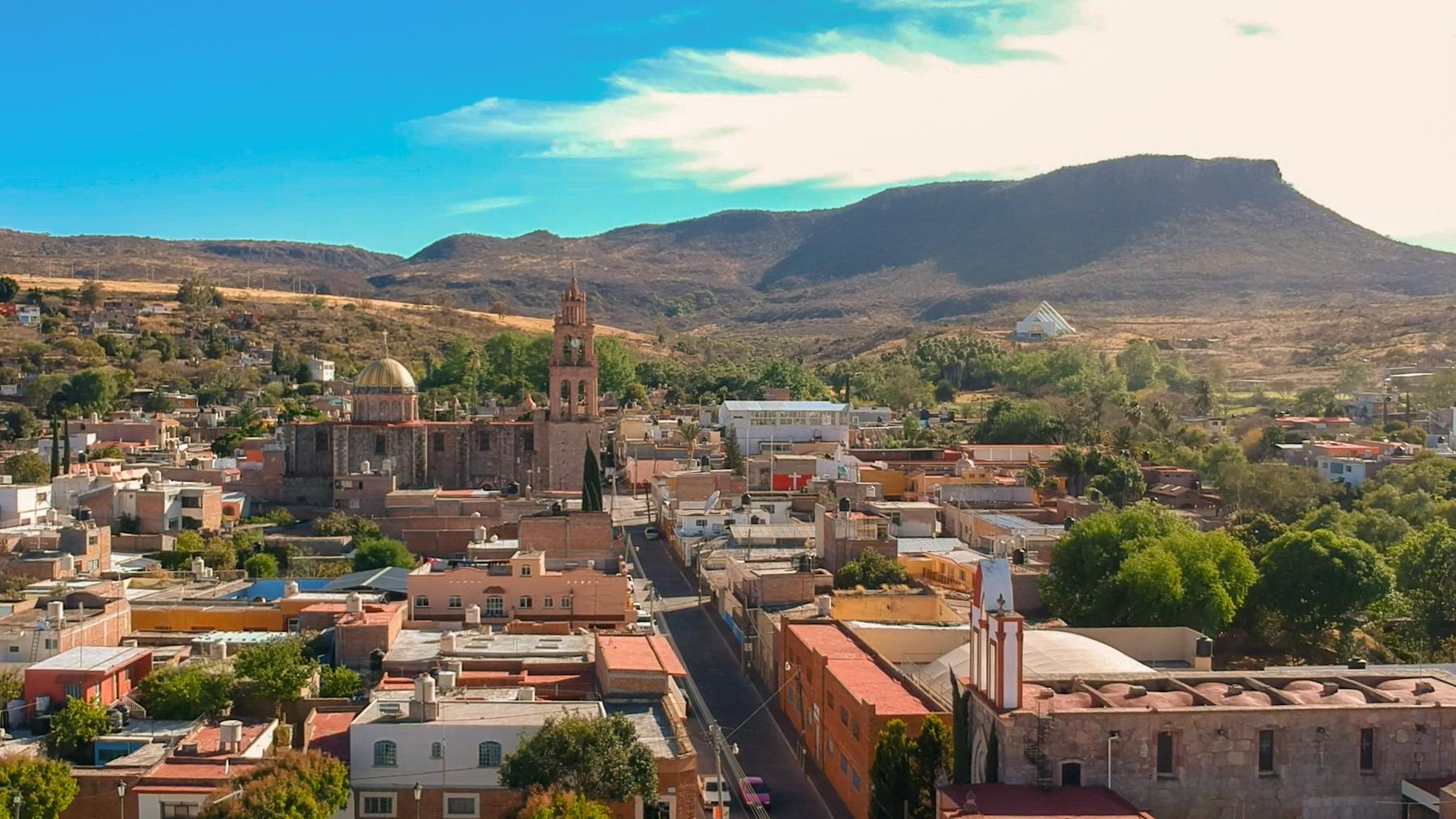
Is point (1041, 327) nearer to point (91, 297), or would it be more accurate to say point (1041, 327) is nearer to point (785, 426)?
point (785, 426)

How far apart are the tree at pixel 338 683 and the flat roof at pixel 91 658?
3.46 meters

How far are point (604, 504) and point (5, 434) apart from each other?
106ft

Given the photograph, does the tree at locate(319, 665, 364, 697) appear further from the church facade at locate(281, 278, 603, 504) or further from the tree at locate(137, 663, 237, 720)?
the church facade at locate(281, 278, 603, 504)

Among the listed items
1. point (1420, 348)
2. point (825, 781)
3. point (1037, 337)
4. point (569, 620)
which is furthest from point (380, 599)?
point (1037, 337)

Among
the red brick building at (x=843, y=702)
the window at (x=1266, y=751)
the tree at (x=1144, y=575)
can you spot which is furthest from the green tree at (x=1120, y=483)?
the window at (x=1266, y=751)

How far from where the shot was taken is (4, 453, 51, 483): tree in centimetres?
5206

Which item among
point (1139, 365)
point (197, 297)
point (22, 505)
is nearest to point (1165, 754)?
point (22, 505)

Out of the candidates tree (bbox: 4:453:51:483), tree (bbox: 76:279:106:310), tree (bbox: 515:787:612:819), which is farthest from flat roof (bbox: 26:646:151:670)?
tree (bbox: 76:279:106:310)

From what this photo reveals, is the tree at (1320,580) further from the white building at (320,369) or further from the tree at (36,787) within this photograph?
the white building at (320,369)

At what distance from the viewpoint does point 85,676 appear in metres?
23.1

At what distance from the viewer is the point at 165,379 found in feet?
286

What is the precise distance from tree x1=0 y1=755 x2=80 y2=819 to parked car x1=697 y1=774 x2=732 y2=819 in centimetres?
883

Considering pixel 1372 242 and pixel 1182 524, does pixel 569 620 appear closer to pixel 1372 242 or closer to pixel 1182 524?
pixel 1182 524

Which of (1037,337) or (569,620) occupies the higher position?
(1037,337)
